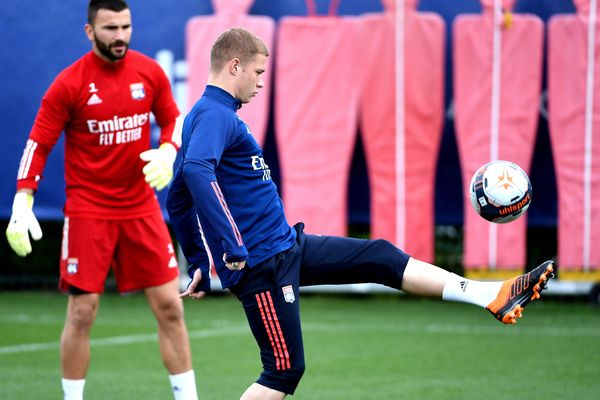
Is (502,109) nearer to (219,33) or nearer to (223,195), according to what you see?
(219,33)

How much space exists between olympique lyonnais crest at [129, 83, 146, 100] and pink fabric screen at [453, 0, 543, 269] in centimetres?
568

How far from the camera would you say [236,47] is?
5289 mm

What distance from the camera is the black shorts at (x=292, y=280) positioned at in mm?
5211

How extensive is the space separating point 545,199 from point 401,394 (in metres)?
5.26

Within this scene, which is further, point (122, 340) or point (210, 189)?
point (122, 340)

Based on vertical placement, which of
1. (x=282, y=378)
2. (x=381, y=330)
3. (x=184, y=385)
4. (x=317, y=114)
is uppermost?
(x=317, y=114)

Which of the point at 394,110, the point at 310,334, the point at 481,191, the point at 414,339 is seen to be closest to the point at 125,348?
the point at 310,334

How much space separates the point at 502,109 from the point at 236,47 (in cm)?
690

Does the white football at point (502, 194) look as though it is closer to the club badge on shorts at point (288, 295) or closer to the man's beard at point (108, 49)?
the club badge on shorts at point (288, 295)

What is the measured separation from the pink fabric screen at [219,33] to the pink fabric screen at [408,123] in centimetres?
107

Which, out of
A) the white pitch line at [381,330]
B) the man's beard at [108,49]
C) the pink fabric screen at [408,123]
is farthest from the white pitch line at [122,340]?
the man's beard at [108,49]

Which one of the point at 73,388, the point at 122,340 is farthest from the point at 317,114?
the point at 73,388

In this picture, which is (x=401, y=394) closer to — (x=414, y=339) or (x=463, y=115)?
(x=414, y=339)

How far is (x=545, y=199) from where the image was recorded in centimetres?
1221
